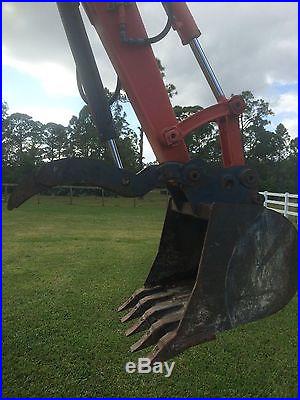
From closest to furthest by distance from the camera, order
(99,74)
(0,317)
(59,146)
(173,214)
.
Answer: (99,74) → (173,214) → (0,317) → (59,146)

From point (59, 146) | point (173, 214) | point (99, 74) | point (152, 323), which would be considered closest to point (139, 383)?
point (152, 323)

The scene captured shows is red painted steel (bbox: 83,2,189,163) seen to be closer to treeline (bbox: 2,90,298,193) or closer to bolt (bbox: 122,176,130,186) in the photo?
bolt (bbox: 122,176,130,186)

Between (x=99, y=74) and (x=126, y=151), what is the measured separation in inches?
767

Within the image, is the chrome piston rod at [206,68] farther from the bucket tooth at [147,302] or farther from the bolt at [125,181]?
the bucket tooth at [147,302]

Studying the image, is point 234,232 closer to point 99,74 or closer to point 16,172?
point 99,74

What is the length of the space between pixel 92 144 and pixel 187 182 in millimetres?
21118

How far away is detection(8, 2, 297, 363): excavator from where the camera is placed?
1.79 metres

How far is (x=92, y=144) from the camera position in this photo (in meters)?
22.4

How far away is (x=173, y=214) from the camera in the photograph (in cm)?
265

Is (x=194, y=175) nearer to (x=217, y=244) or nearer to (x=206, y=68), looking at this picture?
(x=217, y=244)

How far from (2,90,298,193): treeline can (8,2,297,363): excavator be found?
57.3ft

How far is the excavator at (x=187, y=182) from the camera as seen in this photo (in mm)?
1788

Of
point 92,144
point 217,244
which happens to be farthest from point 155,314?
point 92,144

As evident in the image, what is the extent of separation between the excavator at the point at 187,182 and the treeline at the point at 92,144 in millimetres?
17453
